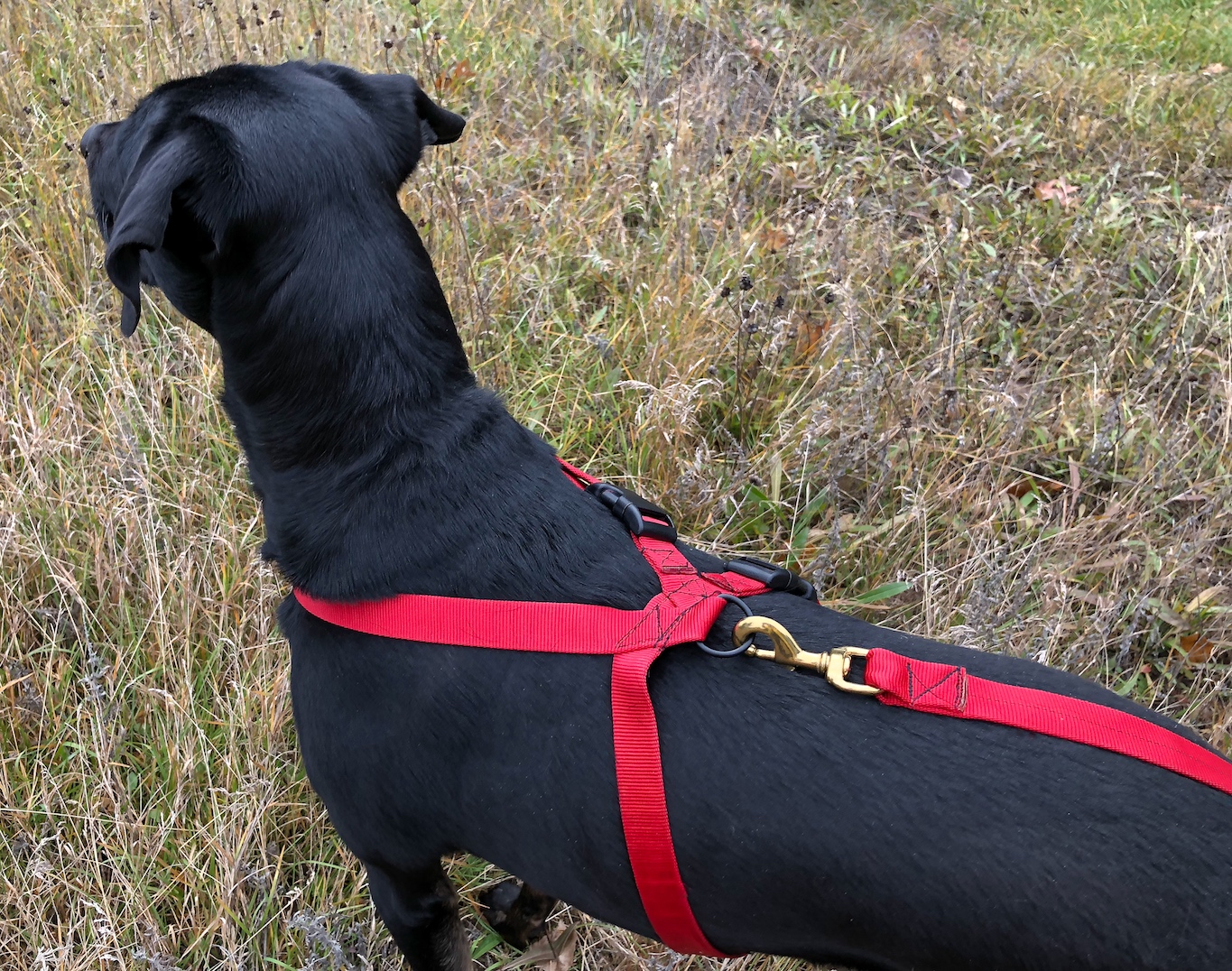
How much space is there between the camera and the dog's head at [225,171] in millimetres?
1455

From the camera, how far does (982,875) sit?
1143mm

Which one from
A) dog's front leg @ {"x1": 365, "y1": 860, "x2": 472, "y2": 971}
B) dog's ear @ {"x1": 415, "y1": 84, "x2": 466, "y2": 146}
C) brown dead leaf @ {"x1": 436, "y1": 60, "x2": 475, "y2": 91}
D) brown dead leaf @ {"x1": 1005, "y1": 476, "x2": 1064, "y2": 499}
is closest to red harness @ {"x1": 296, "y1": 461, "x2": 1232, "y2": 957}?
dog's front leg @ {"x1": 365, "y1": 860, "x2": 472, "y2": 971}

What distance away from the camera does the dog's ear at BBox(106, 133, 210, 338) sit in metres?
1.33

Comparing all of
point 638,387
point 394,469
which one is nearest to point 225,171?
point 394,469

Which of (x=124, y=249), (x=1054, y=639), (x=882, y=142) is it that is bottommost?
(x=1054, y=639)

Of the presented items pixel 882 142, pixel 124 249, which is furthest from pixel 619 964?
pixel 882 142

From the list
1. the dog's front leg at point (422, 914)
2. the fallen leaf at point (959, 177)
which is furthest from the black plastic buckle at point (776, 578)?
the fallen leaf at point (959, 177)

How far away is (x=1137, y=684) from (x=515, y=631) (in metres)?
1.93

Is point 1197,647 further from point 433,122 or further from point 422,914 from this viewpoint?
point 433,122

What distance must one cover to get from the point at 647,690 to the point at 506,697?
0.22 m

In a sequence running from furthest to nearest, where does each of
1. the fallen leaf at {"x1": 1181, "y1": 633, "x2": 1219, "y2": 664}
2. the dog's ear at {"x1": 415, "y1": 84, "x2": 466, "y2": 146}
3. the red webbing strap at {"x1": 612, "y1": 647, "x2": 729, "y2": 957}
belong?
the fallen leaf at {"x1": 1181, "y1": 633, "x2": 1219, "y2": 664}
the dog's ear at {"x1": 415, "y1": 84, "x2": 466, "y2": 146}
the red webbing strap at {"x1": 612, "y1": 647, "x2": 729, "y2": 957}

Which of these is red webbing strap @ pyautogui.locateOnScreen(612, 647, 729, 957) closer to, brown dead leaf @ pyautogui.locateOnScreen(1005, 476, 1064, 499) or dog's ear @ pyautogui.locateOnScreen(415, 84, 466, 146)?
dog's ear @ pyautogui.locateOnScreen(415, 84, 466, 146)

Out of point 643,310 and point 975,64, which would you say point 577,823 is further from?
point 975,64

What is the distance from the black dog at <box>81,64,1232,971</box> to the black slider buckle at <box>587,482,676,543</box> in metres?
0.03
